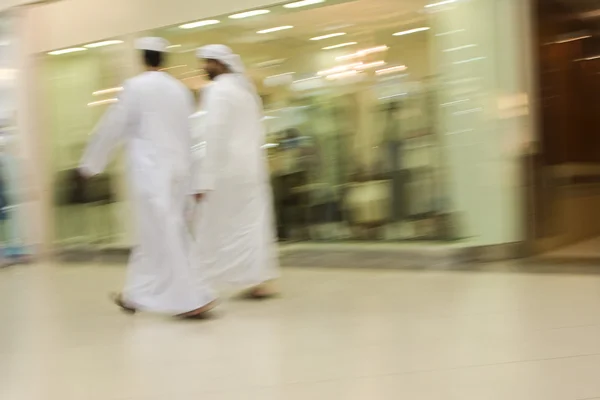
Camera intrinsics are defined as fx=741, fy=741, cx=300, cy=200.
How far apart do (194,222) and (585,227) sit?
567 centimetres

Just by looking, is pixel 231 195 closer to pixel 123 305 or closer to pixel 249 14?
pixel 123 305

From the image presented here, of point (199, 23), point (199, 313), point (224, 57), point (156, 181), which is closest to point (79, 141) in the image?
point (199, 23)

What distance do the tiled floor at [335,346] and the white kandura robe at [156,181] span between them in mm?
200

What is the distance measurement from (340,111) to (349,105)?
13cm

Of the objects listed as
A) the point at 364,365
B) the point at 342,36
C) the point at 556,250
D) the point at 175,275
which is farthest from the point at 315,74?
the point at 364,365

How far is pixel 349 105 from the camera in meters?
8.26

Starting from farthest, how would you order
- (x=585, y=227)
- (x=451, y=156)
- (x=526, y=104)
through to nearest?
(x=585, y=227) → (x=451, y=156) → (x=526, y=104)

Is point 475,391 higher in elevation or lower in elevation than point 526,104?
lower

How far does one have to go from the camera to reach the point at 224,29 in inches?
323

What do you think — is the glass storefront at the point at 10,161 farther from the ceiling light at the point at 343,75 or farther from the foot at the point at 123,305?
the foot at the point at 123,305

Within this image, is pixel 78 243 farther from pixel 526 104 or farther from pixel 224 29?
pixel 526 104

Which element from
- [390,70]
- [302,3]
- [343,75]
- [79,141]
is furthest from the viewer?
[79,141]

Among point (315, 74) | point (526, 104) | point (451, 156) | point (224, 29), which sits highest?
point (224, 29)

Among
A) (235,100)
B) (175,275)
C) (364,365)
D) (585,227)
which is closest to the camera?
(364,365)
